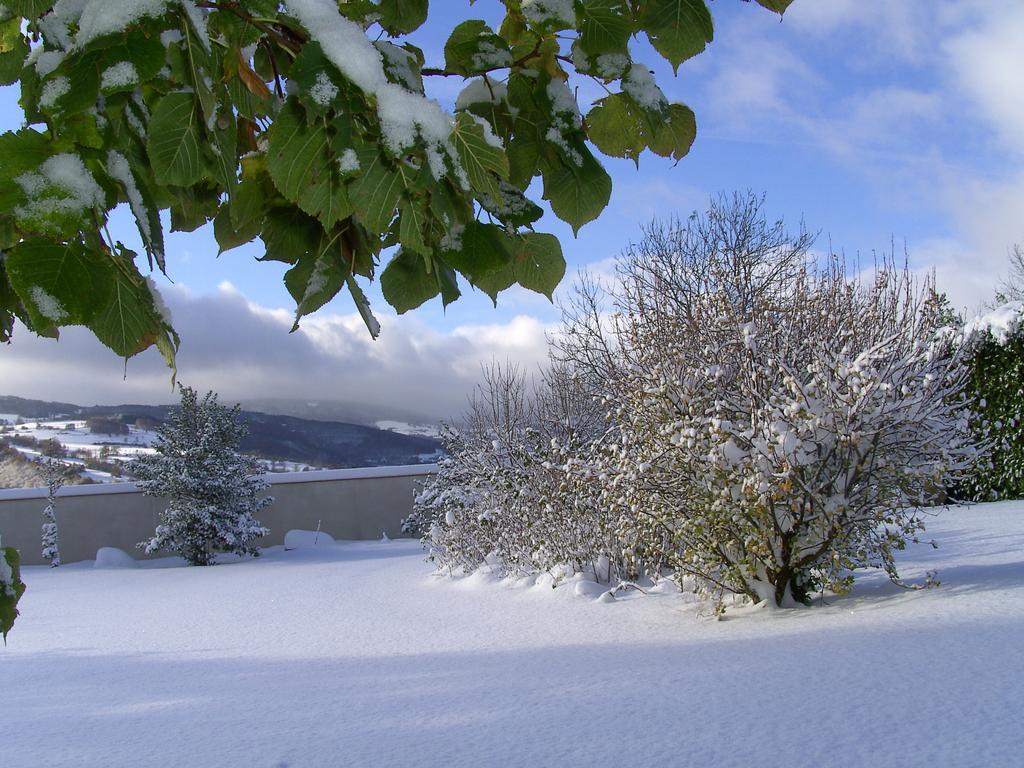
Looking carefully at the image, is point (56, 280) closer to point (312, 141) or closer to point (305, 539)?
point (312, 141)

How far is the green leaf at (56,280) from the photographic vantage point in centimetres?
70

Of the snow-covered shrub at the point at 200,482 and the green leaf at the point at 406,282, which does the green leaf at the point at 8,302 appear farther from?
the snow-covered shrub at the point at 200,482

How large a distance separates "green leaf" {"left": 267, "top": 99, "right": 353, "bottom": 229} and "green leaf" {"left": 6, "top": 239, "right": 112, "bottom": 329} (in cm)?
21

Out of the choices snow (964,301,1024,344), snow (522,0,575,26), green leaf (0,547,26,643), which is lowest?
green leaf (0,547,26,643)

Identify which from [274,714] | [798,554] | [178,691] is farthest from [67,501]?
[798,554]

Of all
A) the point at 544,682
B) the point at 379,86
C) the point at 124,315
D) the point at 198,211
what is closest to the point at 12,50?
the point at 198,211

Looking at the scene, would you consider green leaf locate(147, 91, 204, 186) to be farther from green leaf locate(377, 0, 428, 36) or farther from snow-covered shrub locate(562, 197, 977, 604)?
snow-covered shrub locate(562, 197, 977, 604)

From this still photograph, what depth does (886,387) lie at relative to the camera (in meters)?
4.64

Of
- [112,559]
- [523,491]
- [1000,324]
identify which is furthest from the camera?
[112,559]

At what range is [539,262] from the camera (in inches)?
43.1

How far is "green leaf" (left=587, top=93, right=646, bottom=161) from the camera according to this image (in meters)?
1.08

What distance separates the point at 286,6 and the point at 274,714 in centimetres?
372

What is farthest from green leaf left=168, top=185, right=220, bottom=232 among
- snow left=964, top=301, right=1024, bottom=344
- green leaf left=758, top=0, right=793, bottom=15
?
snow left=964, top=301, right=1024, bottom=344

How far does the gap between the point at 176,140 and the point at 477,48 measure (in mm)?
461
